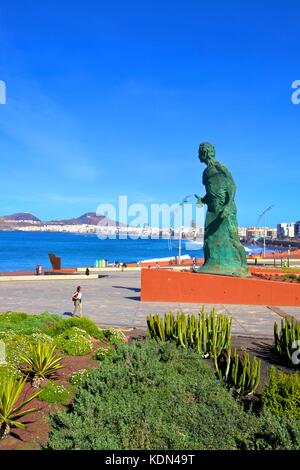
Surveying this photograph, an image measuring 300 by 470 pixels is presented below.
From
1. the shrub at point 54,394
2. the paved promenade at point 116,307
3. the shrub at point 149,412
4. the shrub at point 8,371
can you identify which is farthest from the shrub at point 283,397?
the paved promenade at point 116,307

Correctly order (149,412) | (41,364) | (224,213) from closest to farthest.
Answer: (149,412) → (41,364) → (224,213)

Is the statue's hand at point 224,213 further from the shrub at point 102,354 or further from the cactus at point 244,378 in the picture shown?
the cactus at point 244,378

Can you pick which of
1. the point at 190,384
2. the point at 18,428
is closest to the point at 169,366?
the point at 190,384

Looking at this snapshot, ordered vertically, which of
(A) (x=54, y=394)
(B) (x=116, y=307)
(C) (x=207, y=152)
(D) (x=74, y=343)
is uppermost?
(C) (x=207, y=152)

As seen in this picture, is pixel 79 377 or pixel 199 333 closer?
pixel 79 377

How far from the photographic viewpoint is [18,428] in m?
6.26

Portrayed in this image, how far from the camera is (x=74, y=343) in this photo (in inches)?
382

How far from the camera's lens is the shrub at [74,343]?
9546mm

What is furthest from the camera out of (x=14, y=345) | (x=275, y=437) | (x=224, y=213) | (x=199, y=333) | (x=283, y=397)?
(x=224, y=213)

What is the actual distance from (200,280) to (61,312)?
6.21m

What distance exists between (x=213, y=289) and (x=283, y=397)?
12.3 meters

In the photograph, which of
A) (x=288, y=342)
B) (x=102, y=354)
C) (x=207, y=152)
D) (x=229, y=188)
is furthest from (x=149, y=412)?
(x=207, y=152)

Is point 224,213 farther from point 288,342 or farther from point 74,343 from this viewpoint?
point 74,343

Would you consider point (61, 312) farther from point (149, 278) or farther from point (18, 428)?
point (18, 428)
